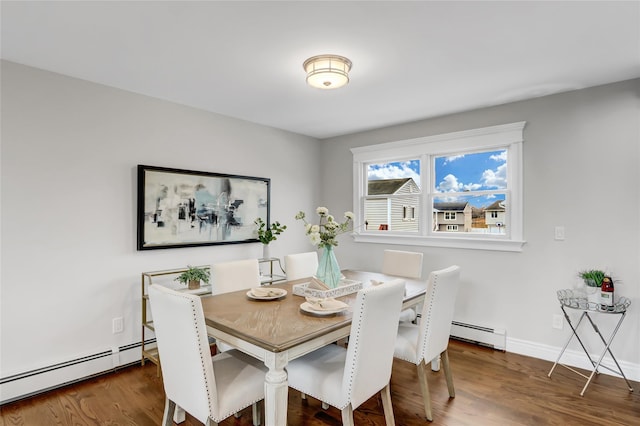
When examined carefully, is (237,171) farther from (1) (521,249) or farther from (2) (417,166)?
(1) (521,249)

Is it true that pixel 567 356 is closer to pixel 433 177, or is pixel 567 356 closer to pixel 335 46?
pixel 433 177

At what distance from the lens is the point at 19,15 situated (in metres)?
1.90

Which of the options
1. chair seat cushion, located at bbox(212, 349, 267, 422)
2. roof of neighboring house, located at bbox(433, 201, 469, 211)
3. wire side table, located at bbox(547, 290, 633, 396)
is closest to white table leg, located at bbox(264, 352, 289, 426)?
chair seat cushion, located at bbox(212, 349, 267, 422)

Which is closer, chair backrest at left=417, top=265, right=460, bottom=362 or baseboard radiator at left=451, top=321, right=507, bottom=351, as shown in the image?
chair backrest at left=417, top=265, right=460, bottom=362

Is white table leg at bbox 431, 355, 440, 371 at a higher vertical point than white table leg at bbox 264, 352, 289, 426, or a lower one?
lower

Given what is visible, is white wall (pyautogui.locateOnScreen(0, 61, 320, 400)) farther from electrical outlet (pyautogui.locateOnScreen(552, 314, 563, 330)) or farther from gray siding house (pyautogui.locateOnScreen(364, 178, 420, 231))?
electrical outlet (pyautogui.locateOnScreen(552, 314, 563, 330))

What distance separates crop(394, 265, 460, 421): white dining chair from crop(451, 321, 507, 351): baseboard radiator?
131 centimetres

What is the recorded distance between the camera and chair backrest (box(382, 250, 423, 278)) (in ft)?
10.9

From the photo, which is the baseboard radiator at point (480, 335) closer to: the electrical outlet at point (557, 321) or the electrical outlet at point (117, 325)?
the electrical outlet at point (557, 321)

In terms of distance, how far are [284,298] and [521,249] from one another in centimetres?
236

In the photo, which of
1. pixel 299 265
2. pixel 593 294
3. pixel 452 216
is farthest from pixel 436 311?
pixel 452 216

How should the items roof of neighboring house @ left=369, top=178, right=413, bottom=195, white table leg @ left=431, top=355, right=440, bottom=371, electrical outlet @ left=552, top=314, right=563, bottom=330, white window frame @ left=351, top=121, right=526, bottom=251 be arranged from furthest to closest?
roof of neighboring house @ left=369, top=178, right=413, bottom=195
white window frame @ left=351, top=121, right=526, bottom=251
electrical outlet @ left=552, top=314, right=563, bottom=330
white table leg @ left=431, top=355, right=440, bottom=371

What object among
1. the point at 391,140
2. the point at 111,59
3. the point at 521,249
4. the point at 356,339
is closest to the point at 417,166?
the point at 391,140

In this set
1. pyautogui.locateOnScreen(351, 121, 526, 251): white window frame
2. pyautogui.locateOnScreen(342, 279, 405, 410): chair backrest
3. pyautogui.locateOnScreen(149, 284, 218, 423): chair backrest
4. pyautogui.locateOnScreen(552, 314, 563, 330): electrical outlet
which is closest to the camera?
pyautogui.locateOnScreen(149, 284, 218, 423): chair backrest
